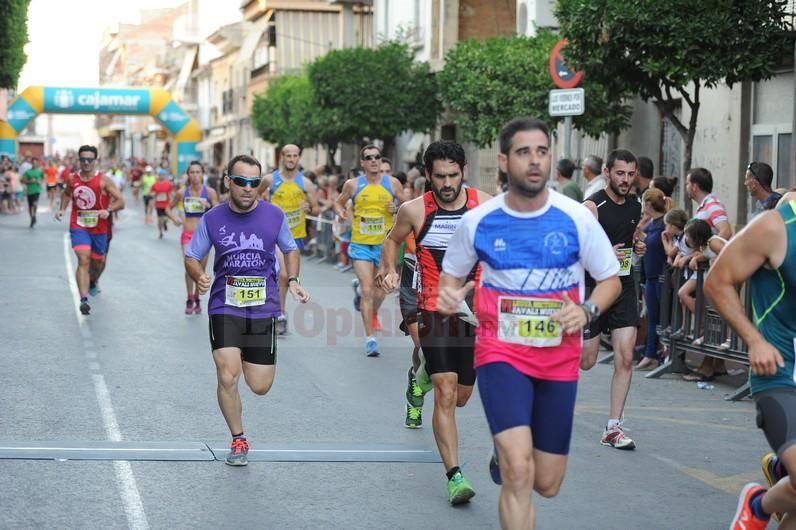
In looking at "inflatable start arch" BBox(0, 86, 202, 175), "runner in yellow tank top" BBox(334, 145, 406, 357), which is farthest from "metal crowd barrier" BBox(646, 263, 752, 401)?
"inflatable start arch" BBox(0, 86, 202, 175)

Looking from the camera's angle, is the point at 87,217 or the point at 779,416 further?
the point at 87,217

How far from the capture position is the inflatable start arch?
172ft

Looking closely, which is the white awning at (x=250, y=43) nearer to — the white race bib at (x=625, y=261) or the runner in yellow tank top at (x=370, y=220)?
the runner in yellow tank top at (x=370, y=220)

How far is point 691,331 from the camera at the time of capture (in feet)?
39.8

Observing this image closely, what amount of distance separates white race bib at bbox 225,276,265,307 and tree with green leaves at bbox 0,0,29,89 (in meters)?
30.2

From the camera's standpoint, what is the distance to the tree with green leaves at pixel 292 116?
3650cm

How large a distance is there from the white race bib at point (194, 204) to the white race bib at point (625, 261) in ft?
31.7

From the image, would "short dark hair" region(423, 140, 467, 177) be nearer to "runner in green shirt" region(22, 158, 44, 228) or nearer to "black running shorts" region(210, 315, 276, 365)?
"black running shorts" region(210, 315, 276, 365)

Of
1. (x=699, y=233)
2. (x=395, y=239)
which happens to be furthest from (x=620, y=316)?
(x=699, y=233)

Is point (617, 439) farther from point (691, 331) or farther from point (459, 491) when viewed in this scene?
point (691, 331)

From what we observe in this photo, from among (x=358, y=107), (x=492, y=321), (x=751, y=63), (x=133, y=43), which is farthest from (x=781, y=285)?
(x=133, y=43)

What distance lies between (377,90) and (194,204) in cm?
1436

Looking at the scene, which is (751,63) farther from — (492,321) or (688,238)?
(492,321)

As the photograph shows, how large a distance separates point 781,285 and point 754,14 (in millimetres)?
11224
